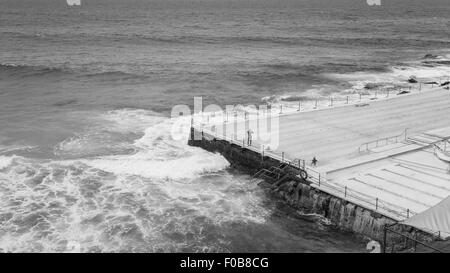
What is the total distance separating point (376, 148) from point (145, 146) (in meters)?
17.1

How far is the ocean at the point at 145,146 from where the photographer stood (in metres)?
25.8

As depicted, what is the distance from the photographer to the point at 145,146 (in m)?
39.4

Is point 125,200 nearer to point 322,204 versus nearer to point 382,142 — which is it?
point 322,204

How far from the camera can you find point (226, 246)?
975 inches

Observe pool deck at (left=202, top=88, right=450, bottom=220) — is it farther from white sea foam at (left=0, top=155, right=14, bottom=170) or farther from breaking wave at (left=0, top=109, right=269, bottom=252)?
white sea foam at (left=0, top=155, right=14, bottom=170)

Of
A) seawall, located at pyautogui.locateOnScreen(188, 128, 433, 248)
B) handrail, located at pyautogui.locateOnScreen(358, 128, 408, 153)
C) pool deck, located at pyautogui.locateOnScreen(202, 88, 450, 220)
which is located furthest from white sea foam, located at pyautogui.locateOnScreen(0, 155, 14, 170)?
handrail, located at pyautogui.locateOnScreen(358, 128, 408, 153)

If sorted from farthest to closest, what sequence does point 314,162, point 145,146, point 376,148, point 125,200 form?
1. point 145,146
2. point 376,148
3. point 314,162
4. point 125,200

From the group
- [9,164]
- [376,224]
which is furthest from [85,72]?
[376,224]

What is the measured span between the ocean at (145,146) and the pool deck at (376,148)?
2603 millimetres

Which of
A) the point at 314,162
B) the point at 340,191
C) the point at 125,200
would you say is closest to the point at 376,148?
the point at 314,162

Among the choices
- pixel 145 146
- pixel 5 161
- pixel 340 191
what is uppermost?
pixel 340 191

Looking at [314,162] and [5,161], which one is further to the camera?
[5,161]

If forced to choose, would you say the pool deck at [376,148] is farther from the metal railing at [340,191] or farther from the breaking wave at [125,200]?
the breaking wave at [125,200]

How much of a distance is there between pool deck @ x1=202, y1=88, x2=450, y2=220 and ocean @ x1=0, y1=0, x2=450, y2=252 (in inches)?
102
